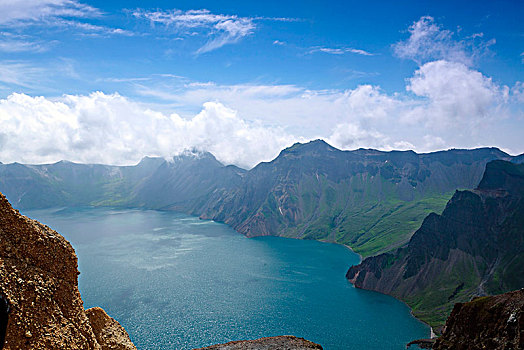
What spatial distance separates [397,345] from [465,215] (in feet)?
361

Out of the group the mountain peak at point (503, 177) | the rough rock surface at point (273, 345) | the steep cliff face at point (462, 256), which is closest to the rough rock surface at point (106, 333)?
the rough rock surface at point (273, 345)

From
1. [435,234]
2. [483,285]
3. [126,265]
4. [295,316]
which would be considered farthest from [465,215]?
[126,265]

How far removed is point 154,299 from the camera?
132625mm

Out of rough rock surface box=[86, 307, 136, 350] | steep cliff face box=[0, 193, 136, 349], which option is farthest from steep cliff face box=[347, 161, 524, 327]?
steep cliff face box=[0, 193, 136, 349]

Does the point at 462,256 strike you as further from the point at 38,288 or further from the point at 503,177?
the point at 38,288

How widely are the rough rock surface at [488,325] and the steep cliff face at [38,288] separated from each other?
53925 mm

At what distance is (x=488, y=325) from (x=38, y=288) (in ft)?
207

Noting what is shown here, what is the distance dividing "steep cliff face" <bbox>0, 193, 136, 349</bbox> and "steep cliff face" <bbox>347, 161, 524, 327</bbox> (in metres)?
139

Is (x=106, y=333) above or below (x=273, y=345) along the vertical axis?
above

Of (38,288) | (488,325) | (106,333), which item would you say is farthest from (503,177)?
(38,288)

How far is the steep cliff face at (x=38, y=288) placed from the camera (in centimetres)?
1669

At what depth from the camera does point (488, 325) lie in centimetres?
5197

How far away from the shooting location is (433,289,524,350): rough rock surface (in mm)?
45812

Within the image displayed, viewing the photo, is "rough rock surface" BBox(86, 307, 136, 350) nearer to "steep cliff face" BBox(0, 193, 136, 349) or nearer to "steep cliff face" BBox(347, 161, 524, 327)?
"steep cliff face" BBox(0, 193, 136, 349)
